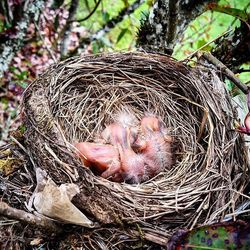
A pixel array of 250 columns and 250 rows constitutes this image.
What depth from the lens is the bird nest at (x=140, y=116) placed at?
1.49 m

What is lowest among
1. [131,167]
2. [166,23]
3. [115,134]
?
Answer: [131,167]

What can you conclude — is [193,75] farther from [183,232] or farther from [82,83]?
[183,232]

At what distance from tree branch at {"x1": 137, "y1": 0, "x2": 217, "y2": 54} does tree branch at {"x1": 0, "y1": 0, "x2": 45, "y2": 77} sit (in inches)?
25.8

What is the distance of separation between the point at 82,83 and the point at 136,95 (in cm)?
22

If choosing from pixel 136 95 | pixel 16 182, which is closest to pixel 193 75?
pixel 136 95

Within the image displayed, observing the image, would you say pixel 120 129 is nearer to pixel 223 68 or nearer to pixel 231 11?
pixel 223 68

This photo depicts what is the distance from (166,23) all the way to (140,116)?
42cm

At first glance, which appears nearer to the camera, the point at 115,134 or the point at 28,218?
the point at 28,218

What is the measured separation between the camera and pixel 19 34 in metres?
2.48

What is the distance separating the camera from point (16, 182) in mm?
1579

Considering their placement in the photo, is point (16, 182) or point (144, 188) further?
point (144, 188)

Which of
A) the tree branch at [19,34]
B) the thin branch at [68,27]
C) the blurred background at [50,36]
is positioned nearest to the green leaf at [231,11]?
the blurred background at [50,36]

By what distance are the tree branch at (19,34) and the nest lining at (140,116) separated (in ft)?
1.92

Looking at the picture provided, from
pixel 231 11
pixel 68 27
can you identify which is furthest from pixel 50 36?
pixel 231 11
